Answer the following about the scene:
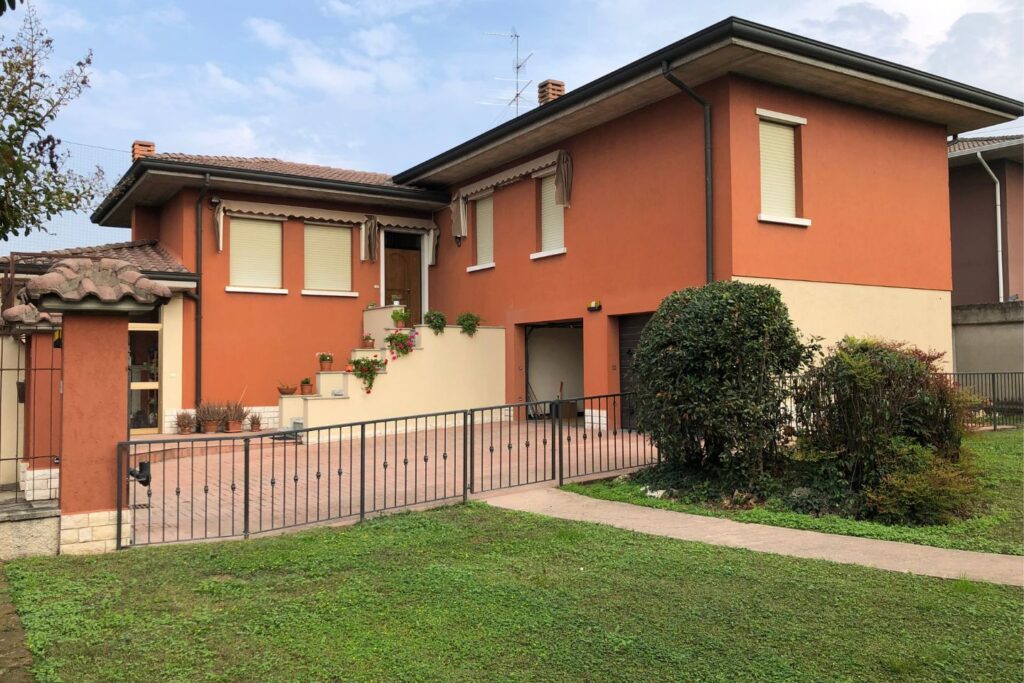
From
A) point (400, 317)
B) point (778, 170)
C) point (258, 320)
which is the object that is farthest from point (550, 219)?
point (258, 320)

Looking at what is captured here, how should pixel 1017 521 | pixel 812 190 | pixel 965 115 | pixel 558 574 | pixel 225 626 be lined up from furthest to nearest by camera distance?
1. pixel 965 115
2. pixel 812 190
3. pixel 1017 521
4. pixel 558 574
5. pixel 225 626

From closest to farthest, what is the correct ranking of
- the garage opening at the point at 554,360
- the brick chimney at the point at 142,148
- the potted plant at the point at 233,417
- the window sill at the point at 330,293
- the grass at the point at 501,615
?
1. the grass at the point at 501,615
2. the potted plant at the point at 233,417
3. the garage opening at the point at 554,360
4. the window sill at the point at 330,293
5. the brick chimney at the point at 142,148

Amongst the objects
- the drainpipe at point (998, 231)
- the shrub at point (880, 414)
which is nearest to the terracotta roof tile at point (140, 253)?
the shrub at point (880, 414)

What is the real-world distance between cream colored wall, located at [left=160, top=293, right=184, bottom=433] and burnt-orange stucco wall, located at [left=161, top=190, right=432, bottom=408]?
123 mm

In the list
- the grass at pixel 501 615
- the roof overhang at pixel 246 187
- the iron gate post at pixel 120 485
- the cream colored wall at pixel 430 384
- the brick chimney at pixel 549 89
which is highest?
the brick chimney at pixel 549 89

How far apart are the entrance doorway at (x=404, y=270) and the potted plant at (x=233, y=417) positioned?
4.36m

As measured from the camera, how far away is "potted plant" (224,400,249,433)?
14523 millimetres

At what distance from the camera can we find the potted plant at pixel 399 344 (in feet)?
48.0

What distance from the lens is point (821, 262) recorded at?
1248 cm

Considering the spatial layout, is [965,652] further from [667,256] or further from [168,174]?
[168,174]

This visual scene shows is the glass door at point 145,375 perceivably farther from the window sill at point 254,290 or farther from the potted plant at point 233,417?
the window sill at point 254,290

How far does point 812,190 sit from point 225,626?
10.9 m

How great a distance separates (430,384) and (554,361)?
3.01 m

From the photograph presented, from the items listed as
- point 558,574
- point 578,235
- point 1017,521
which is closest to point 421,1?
point 578,235
